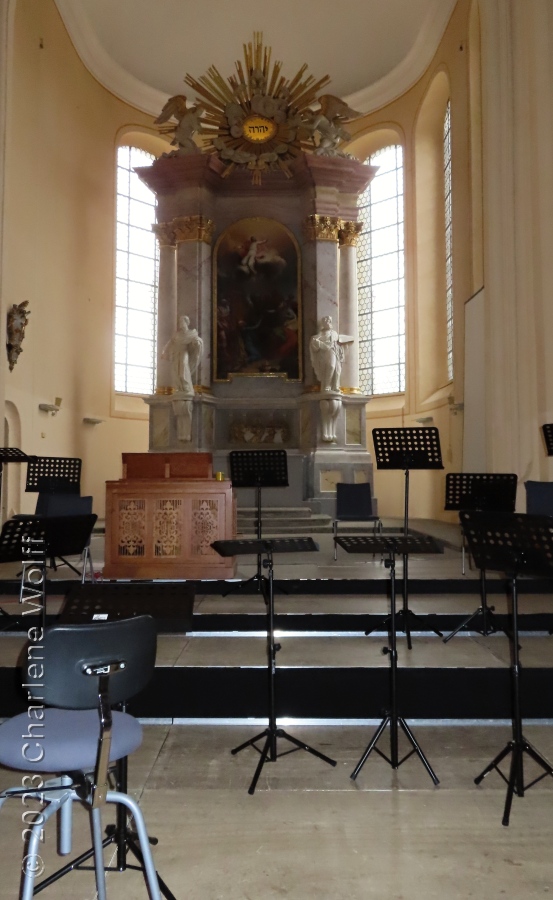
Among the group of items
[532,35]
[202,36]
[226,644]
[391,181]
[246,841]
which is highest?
[202,36]

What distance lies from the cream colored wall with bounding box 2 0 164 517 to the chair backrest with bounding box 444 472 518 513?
646 centimetres

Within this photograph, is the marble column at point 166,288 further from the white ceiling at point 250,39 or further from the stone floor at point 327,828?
the stone floor at point 327,828

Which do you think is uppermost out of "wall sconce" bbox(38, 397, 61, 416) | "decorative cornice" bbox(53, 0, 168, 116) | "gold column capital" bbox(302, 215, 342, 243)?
"decorative cornice" bbox(53, 0, 168, 116)

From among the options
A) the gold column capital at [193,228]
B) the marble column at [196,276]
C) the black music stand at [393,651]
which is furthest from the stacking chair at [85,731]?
the gold column capital at [193,228]

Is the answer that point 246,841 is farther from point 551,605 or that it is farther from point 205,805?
point 551,605

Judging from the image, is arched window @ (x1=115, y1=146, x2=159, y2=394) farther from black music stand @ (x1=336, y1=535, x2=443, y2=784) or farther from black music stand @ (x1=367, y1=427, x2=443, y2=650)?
black music stand @ (x1=336, y1=535, x2=443, y2=784)

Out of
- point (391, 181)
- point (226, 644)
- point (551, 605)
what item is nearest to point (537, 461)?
point (551, 605)

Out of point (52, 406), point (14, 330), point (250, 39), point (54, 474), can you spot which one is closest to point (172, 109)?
point (250, 39)

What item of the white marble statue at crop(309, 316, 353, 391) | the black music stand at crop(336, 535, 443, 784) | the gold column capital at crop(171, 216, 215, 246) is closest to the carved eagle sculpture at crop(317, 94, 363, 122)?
the gold column capital at crop(171, 216, 215, 246)

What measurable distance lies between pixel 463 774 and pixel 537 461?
5.42 meters

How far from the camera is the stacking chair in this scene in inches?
75.4

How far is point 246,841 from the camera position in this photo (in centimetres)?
260

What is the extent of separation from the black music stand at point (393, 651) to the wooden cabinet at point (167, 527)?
216 centimetres

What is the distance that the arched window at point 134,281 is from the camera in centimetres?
1438
